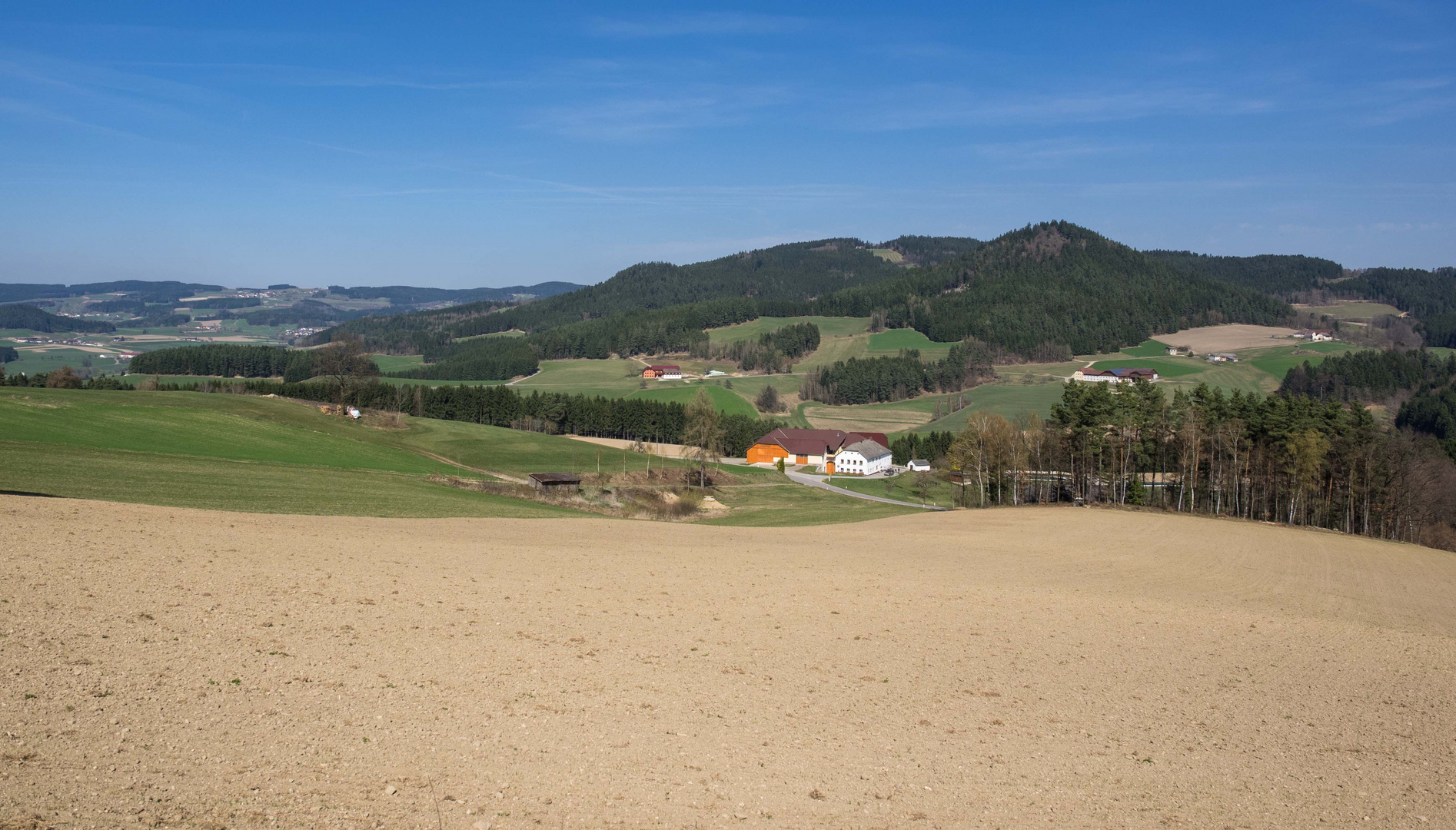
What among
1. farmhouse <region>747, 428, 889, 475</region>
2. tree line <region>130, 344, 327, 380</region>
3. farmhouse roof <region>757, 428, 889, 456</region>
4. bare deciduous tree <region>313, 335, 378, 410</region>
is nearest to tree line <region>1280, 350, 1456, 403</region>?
farmhouse roof <region>757, 428, 889, 456</region>

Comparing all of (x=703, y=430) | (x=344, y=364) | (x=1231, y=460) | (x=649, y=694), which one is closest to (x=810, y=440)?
(x=703, y=430)

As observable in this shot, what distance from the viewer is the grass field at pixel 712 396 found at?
125250 mm

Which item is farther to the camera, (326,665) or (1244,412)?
(1244,412)

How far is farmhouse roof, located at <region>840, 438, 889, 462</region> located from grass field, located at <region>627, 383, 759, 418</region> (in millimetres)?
24392

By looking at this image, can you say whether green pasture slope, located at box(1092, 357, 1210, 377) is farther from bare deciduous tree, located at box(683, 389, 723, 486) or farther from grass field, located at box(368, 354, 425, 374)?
grass field, located at box(368, 354, 425, 374)

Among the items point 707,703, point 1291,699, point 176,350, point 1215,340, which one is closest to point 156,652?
point 707,703

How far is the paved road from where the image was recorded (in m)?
68.9

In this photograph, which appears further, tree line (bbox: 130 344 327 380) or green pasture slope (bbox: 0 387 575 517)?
tree line (bbox: 130 344 327 380)

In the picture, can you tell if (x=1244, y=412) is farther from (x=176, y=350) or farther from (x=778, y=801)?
(x=176, y=350)

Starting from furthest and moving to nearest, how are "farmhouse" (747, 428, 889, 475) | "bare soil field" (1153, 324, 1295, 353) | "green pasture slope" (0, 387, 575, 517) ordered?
"bare soil field" (1153, 324, 1295, 353) → "farmhouse" (747, 428, 889, 475) → "green pasture slope" (0, 387, 575, 517)

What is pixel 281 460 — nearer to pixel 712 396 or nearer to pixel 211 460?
pixel 211 460

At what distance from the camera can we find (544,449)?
7812 cm

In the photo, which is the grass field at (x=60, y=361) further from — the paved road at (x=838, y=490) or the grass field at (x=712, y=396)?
the paved road at (x=838, y=490)

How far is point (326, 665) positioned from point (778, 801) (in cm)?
767
